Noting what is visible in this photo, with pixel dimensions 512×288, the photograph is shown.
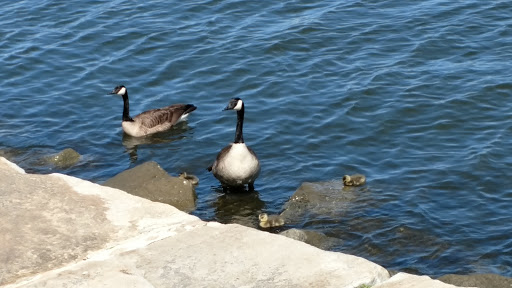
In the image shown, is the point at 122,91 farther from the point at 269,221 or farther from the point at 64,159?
the point at 269,221

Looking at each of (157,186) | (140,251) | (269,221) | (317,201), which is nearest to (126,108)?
(157,186)

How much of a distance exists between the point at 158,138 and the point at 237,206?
4.19 m

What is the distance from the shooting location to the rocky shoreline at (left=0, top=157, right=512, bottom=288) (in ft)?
27.3

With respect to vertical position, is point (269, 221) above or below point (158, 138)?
above

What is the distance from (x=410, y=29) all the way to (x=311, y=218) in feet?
29.4

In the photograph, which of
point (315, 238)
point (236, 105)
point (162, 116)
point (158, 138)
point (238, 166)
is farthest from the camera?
point (158, 138)

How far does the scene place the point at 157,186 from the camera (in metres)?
13.7

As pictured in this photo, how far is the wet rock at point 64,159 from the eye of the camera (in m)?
16.0

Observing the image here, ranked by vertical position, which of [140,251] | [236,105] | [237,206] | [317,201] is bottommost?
[237,206]

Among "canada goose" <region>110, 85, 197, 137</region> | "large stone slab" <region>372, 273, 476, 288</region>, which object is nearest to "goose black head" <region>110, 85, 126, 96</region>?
"canada goose" <region>110, 85, 197, 137</region>

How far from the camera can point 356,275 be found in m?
8.34

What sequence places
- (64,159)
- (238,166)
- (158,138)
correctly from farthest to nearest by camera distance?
(158,138)
(64,159)
(238,166)

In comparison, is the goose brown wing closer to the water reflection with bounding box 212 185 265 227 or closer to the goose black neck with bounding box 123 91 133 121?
the goose black neck with bounding box 123 91 133 121

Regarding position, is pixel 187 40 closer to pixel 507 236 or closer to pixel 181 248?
pixel 507 236
